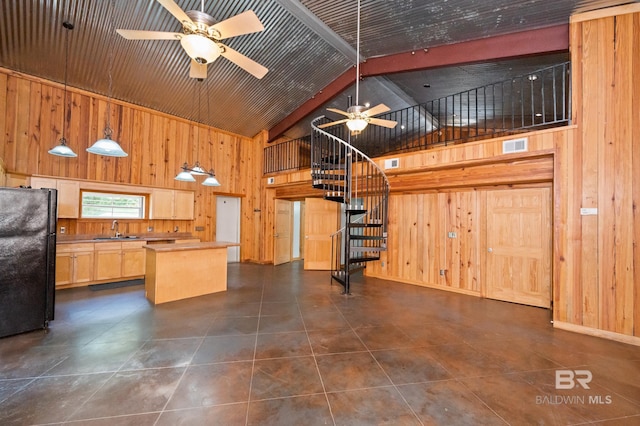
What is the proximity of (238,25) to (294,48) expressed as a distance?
3.42 meters

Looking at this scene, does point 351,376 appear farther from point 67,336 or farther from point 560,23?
point 560,23

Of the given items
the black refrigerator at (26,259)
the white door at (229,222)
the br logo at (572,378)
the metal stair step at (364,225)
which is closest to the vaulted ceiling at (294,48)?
the white door at (229,222)

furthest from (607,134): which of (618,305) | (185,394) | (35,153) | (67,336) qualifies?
(35,153)

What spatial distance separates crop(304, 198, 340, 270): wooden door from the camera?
7344mm

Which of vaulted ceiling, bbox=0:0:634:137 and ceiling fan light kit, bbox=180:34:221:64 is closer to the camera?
ceiling fan light kit, bbox=180:34:221:64

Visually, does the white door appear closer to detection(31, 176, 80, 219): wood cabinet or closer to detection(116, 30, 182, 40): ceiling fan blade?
detection(31, 176, 80, 219): wood cabinet

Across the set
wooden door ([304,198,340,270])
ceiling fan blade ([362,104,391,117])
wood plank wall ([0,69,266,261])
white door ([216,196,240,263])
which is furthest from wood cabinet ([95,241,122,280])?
ceiling fan blade ([362,104,391,117])

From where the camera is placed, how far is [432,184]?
515 cm

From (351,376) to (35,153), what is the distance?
6958mm

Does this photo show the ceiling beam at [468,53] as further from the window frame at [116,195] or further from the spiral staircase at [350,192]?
the window frame at [116,195]

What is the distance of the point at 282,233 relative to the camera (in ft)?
27.6

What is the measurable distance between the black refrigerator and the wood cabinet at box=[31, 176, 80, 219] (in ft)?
8.26

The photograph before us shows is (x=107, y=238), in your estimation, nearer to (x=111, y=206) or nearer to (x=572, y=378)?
(x=111, y=206)

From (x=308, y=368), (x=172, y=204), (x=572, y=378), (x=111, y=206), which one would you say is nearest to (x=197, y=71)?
(x=308, y=368)
